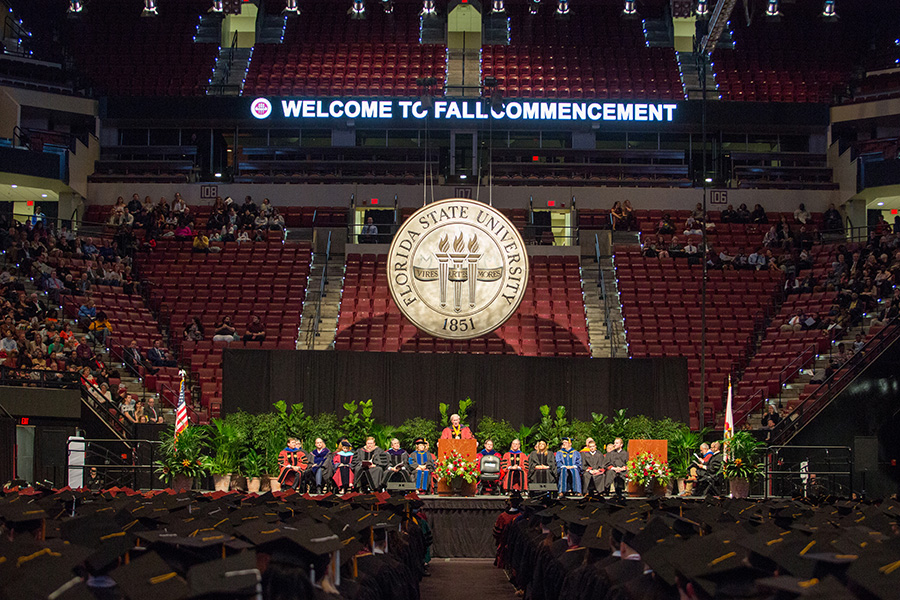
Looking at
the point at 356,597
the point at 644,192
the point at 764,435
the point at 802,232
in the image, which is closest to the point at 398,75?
the point at 644,192

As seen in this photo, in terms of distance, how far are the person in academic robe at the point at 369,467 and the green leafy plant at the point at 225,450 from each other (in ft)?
7.11

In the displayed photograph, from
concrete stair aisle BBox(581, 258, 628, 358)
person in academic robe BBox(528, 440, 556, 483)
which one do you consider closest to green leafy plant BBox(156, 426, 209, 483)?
person in academic robe BBox(528, 440, 556, 483)

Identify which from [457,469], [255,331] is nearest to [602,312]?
[255,331]

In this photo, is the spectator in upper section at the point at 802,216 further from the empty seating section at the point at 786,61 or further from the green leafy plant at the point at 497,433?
the green leafy plant at the point at 497,433

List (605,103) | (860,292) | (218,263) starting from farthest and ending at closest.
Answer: (605,103) → (218,263) → (860,292)

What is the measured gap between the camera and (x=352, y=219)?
30.1m

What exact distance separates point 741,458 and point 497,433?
4.51 m

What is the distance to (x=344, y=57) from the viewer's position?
1367 inches

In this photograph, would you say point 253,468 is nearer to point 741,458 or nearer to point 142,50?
point 741,458

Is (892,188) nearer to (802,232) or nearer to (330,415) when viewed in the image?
(802,232)

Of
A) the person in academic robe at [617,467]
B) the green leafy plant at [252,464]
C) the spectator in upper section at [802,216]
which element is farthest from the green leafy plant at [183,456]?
the spectator in upper section at [802,216]

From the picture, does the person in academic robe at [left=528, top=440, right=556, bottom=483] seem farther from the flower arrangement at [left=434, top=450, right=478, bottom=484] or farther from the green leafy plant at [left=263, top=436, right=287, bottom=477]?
the green leafy plant at [left=263, top=436, right=287, bottom=477]

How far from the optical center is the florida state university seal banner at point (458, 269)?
21.3 meters

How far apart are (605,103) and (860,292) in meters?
10.4
